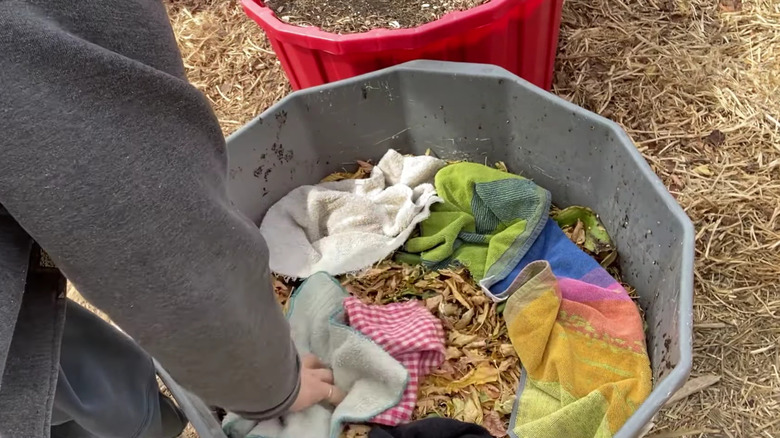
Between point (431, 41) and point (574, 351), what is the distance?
22.6 inches

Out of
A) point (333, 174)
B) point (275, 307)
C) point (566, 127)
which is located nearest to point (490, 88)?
point (566, 127)

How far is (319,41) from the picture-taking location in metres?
1.18

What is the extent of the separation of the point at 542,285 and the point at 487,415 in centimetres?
23

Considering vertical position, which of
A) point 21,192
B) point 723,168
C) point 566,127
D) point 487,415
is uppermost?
point 21,192

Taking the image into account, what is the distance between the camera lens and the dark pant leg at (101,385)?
0.79m

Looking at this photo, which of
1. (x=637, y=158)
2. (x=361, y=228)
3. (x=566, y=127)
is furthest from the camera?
(x=361, y=228)

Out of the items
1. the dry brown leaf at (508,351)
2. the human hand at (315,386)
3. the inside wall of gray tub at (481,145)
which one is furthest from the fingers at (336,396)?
the inside wall of gray tub at (481,145)

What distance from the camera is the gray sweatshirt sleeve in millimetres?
415

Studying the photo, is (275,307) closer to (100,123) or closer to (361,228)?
(100,123)

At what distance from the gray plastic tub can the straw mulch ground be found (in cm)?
19

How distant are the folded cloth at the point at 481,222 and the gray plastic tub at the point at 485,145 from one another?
0.07 metres

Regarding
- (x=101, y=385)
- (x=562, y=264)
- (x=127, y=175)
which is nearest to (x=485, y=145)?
(x=562, y=264)

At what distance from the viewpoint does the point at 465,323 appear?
45.7 inches

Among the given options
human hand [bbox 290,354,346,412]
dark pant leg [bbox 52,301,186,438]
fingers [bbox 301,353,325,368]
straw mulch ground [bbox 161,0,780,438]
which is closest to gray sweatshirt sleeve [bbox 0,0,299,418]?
dark pant leg [bbox 52,301,186,438]
